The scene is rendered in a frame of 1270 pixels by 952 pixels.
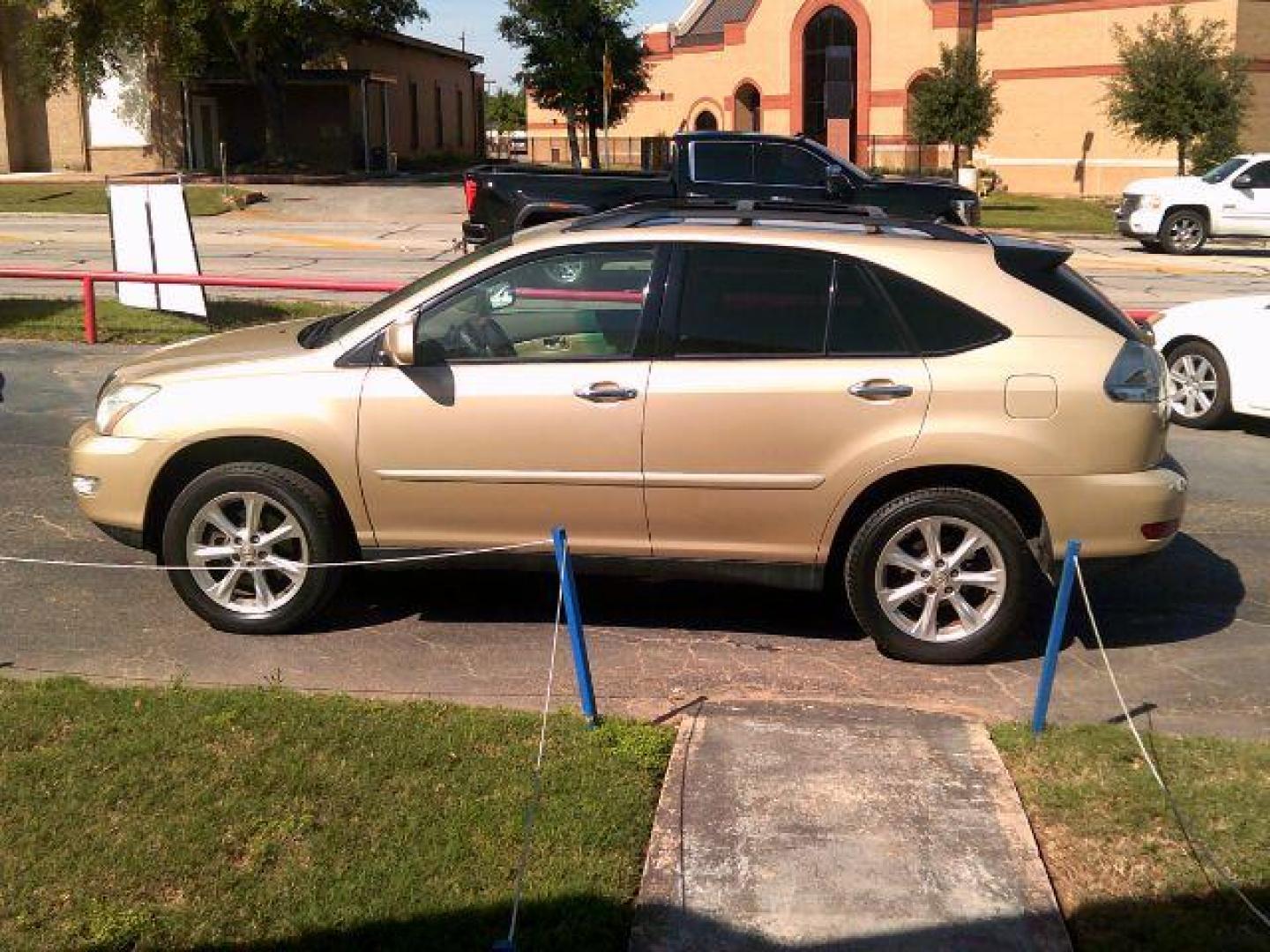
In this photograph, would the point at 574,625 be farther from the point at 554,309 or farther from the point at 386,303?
the point at 386,303

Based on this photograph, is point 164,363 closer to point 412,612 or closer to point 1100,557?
point 412,612

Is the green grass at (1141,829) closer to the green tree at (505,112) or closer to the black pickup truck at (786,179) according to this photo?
the black pickup truck at (786,179)

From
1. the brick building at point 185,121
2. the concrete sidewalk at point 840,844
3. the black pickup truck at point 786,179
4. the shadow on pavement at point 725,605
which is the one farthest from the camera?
the brick building at point 185,121

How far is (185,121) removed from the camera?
45469 mm

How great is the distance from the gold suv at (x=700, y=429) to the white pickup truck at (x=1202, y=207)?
70.5ft

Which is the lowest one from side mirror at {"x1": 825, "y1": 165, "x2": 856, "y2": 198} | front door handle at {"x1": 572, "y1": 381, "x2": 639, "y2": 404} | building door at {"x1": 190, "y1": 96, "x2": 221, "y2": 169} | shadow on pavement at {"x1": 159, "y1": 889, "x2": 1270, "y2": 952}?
shadow on pavement at {"x1": 159, "y1": 889, "x2": 1270, "y2": 952}

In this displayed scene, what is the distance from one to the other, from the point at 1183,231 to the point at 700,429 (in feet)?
75.2

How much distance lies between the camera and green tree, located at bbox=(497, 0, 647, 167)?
45938 mm

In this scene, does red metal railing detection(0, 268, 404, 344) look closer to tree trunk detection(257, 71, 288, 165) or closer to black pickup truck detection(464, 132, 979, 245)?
→ black pickup truck detection(464, 132, 979, 245)

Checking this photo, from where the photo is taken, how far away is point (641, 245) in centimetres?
550

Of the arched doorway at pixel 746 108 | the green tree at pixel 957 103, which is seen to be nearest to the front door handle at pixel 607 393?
the green tree at pixel 957 103

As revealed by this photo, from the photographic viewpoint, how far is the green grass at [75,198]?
33.8 m

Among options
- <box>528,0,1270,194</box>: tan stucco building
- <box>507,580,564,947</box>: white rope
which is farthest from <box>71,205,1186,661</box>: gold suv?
<box>528,0,1270,194</box>: tan stucco building

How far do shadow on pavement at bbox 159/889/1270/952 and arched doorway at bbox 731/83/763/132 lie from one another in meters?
55.4
